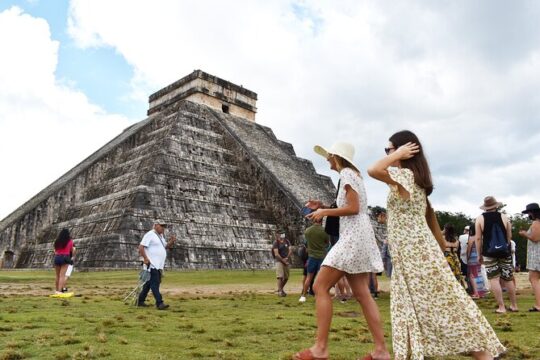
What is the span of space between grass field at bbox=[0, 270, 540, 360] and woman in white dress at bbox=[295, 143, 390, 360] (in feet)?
1.35

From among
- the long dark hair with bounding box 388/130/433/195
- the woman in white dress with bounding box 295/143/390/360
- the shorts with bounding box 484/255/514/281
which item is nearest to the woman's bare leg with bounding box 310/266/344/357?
the woman in white dress with bounding box 295/143/390/360

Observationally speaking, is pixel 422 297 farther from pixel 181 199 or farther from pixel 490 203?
pixel 181 199

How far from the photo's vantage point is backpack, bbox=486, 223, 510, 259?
6820 mm

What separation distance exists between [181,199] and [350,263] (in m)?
16.5

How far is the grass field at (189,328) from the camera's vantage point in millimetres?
4273

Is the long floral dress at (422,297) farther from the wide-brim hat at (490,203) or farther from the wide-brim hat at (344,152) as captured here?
the wide-brim hat at (490,203)

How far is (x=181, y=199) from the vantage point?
786 inches

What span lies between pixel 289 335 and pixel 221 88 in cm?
2493

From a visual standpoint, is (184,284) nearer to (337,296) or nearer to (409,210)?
(337,296)

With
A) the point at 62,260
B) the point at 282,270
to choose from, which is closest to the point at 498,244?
the point at 282,270

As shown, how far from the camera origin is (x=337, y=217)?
178 inches

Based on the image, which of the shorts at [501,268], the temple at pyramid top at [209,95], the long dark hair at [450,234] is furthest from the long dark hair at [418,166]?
the temple at pyramid top at [209,95]

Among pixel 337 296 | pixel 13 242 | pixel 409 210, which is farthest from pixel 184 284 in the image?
pixel 13 242

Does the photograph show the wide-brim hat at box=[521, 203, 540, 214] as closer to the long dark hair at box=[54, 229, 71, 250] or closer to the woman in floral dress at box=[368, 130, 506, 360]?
the woman in floral dress at box=[368, 130, 506, 360]
